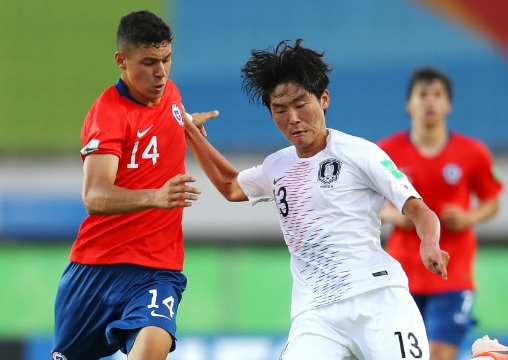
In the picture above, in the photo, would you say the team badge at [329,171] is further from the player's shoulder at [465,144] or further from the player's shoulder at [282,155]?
the player's shoulder at [465,144]

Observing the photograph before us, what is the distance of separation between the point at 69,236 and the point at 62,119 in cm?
204

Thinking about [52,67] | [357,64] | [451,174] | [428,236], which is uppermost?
[52,67]

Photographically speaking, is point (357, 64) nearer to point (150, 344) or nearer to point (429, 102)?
point (429, 102)

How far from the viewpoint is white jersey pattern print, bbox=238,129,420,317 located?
5523 millimetres

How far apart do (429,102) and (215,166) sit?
233 centimetres

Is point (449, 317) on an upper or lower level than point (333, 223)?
lower

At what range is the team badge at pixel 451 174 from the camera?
26.5ft

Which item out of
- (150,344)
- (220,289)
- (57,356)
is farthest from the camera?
(220,289)

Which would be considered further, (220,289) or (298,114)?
(220,289)

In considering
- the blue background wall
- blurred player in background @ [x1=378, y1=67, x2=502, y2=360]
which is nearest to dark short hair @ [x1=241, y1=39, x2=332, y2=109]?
blurred player in background @ [x1=378, y1=67, x2=502, y2=360]

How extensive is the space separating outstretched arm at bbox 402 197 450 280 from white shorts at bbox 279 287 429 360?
0.32 m

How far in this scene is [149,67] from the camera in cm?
596

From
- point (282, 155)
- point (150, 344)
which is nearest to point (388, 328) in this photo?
point (282, 155)

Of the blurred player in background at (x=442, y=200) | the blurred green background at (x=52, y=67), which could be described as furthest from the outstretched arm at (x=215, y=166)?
the blurred green background at (x=52, y=67)
